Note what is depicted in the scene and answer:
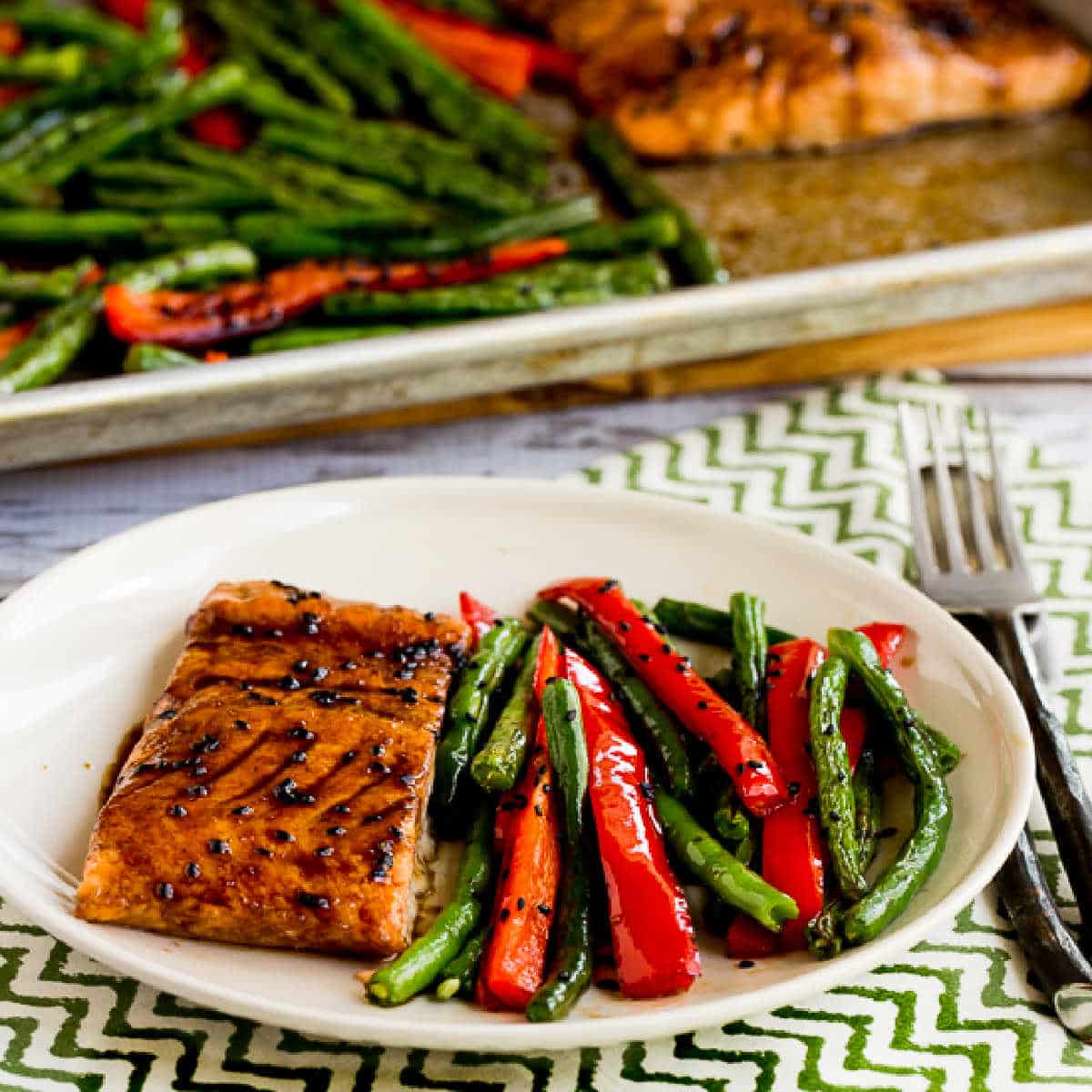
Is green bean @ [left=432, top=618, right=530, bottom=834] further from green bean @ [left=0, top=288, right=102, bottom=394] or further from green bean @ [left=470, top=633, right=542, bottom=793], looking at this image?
green bean @ [left=0, top=288, right=102, bottom=394]

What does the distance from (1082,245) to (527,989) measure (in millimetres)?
3572

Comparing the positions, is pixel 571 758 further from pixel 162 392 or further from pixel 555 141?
pixel 555 141

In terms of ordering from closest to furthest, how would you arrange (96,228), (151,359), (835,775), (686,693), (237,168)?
(835,775), (686,693), (151,359), (96,228), (237,168)

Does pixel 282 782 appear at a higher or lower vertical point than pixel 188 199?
lower

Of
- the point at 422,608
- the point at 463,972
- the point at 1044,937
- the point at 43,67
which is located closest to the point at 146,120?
the point at 43,67

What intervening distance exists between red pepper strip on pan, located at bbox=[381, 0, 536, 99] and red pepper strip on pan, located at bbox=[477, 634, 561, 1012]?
4325 millimetres

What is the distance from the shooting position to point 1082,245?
5199 millimetres

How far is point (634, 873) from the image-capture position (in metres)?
3.02

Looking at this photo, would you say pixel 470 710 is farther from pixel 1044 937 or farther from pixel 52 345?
pixel 52 345

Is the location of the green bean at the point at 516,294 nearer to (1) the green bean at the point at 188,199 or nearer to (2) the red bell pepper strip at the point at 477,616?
(1) the green bean at the point at 188,199

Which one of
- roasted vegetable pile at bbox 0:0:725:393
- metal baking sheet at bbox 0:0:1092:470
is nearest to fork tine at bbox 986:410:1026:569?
metal baking sheet at bbox 0:0:1092:470

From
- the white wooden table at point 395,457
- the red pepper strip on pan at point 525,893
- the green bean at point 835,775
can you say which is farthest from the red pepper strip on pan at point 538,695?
the white wooden table at point 395,457

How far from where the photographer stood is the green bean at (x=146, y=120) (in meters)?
5.86

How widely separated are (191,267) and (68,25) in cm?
210
